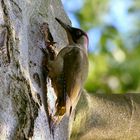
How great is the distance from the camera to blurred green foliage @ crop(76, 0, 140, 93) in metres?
4.87

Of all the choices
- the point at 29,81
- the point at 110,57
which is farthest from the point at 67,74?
the point at 110,57

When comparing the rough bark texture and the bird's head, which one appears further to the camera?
the bird's head

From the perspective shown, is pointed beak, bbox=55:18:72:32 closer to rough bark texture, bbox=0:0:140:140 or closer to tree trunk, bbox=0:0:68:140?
rough bark texture, bbox=0:0:140:140

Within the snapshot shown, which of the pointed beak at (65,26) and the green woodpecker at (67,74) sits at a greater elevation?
the pointed beak at (65,26)

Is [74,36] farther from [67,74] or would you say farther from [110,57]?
[110,57]

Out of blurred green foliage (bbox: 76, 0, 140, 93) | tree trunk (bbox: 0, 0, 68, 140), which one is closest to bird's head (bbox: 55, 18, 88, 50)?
tree trunk (bbox: 0, 0, 68, 140)

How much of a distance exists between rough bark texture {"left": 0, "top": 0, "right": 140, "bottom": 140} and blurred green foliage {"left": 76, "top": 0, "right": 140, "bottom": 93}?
5.58 feet

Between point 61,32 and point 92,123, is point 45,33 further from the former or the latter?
point 92,123

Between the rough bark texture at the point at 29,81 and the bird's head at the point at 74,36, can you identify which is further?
the bird's head at the point at 74,36

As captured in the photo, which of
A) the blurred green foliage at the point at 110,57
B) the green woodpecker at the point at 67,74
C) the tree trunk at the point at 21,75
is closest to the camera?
the tree trunk at the point at 21,75

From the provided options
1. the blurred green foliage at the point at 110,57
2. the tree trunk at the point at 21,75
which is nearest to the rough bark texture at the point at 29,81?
the tree trunk at the point at 21,75

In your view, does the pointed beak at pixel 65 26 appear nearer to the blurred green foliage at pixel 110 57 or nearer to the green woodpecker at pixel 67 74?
the green woodpecker at pixel 67 74

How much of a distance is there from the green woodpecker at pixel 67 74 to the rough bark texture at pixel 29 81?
0.07 meters

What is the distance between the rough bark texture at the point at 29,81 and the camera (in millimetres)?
2020
